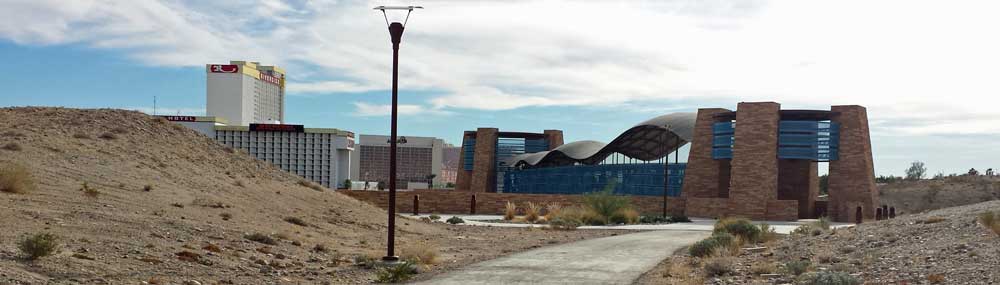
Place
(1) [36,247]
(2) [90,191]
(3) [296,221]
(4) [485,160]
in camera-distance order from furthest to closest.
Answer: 1. (4) [485,160]
2. (3) [296,221]
3. (2) [90,191]
4. (1) [36,247]

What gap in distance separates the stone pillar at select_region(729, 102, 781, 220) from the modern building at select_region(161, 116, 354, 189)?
189 ft

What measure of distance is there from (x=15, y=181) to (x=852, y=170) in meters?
43.9

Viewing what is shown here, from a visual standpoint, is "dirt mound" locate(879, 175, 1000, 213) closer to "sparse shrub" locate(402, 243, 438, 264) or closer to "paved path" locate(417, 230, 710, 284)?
"paved path" locate(417, 230, 710, 284)

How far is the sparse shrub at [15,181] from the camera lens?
56.6ft

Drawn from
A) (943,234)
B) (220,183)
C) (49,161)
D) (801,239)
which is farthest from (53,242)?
(801,239)

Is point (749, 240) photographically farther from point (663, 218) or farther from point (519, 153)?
point (519, 153)

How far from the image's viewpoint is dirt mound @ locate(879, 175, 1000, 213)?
7456 centimetres

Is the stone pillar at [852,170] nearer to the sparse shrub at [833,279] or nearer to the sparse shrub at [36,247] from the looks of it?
the sparse shrub at [833,279]

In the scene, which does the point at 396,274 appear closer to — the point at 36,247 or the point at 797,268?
the point at 36,247

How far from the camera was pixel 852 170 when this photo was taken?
162 ft

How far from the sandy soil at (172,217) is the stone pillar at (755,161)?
19.0m

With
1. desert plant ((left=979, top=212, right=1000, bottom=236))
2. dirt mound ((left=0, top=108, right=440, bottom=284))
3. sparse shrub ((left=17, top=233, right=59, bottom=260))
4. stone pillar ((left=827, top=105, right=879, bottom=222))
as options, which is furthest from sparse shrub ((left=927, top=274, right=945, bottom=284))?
stone pillar ((left=827, top=105, right=879, bottom=222))

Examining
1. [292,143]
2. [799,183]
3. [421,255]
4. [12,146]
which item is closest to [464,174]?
[292,143]

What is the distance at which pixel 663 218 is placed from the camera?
143 ft
